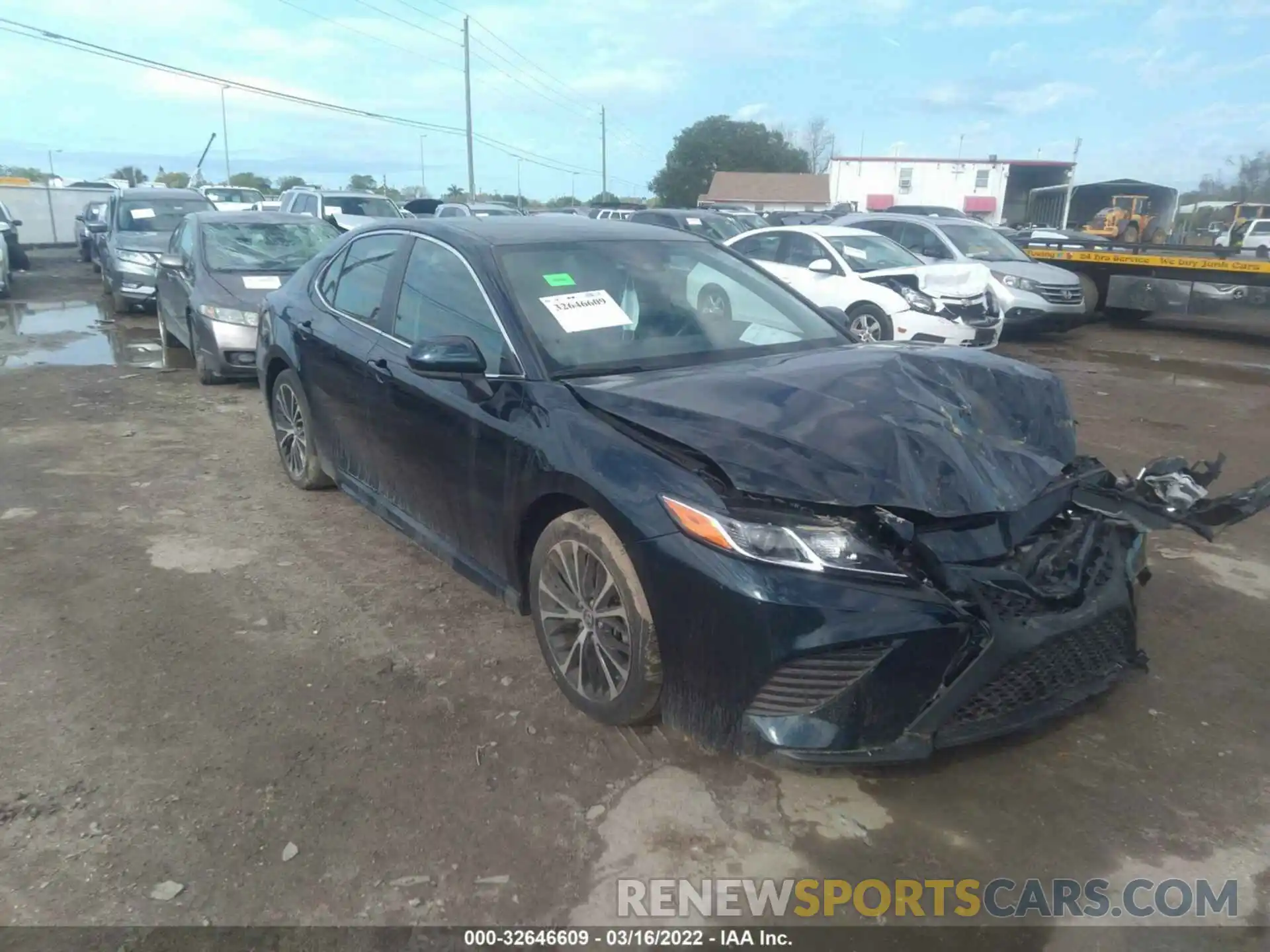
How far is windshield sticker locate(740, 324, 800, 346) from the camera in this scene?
4086 millimetres

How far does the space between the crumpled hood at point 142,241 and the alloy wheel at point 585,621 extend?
12.6 metres

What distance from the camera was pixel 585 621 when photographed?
10.8 feet

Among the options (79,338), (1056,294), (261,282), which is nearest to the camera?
(261,282)

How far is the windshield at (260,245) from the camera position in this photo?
9.38 meters

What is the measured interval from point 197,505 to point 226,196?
23.0m

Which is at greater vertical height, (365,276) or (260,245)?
(365,276)

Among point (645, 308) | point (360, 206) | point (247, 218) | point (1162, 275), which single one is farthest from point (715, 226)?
point (645, 308)

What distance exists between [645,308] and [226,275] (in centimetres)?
665

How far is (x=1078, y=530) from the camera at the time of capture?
10.4 ft

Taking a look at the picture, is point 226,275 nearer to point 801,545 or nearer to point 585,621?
point 585,621

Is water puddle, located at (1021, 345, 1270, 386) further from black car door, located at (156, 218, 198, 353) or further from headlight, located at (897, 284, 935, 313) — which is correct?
black car door, located at (156, 218, 198, 353)

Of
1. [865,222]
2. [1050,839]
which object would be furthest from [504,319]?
[865,222]

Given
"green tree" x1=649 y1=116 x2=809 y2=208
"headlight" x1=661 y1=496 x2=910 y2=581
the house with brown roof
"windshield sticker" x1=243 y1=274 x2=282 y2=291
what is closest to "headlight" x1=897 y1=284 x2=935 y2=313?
"windshield sticker" x1=243 y1=274 x2=282 y2=291

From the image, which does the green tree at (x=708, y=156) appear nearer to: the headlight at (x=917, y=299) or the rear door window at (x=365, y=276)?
the headlight at (x=917, y=299)
